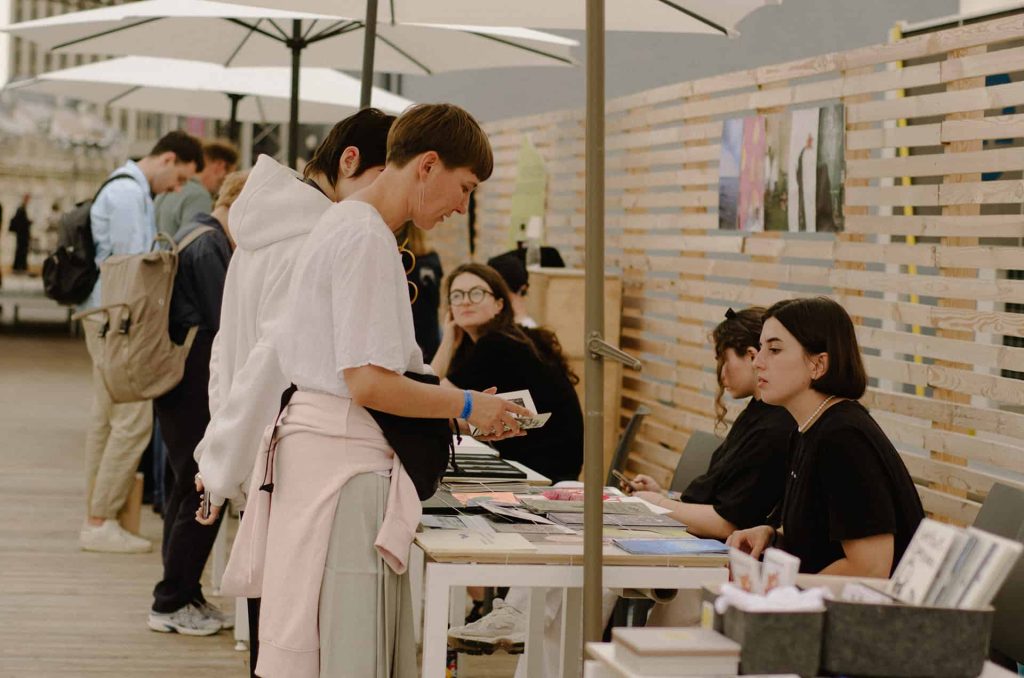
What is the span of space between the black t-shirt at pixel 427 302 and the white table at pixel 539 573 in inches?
178

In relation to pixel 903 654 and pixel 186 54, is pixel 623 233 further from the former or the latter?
Answer: pixel 903 654

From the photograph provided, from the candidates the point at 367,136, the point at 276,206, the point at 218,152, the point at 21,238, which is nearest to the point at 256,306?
the point at 276,206

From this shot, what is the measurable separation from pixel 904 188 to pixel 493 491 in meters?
2.11

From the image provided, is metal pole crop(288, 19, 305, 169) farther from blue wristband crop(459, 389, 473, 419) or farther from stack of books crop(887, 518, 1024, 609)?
stack of books crop(887, 518, 1024, 609)

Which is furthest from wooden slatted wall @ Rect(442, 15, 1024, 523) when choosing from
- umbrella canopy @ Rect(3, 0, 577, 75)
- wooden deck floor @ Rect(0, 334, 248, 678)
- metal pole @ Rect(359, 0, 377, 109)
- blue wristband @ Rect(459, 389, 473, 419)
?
wooden deck floor @ Rect(0, 334, 248, 678)

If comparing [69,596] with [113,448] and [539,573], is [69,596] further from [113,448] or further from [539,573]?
[539,573]

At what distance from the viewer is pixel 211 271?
203 inches

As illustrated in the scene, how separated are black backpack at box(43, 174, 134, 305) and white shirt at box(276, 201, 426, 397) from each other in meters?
4.46

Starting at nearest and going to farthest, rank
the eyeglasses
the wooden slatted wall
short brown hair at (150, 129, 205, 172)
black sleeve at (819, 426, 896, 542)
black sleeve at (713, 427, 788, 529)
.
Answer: black sleeve at (819, 426, 896, 542) < black sleeve at (713, 427, 788, 529) < the wooden slatted wall < the eyeglasses < short brown hair at (150, 129, 205, 172)

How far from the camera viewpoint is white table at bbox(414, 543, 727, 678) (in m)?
2.86

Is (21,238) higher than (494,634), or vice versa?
(21,238)

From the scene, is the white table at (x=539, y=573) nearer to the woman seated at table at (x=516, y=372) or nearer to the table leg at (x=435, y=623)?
the table leg at (x=435, y=623)

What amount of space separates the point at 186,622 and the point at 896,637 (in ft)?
12.2

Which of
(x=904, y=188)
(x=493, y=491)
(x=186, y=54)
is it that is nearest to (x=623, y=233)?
(x=186, y=54)
